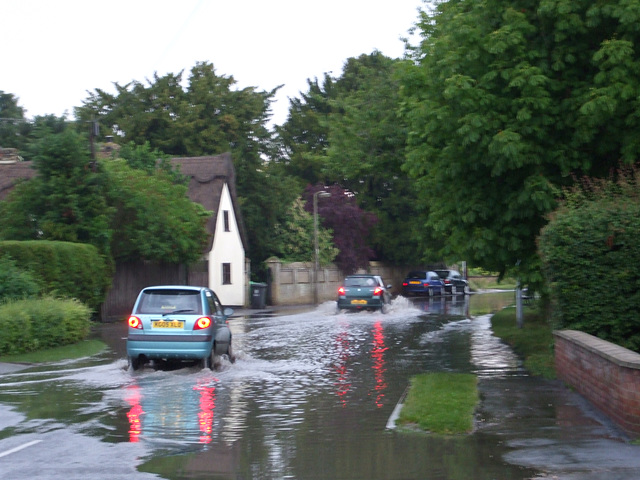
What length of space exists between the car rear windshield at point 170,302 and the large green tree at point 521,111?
548 centimetres

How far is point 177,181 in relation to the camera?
40.9m

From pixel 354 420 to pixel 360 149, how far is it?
17838 mm

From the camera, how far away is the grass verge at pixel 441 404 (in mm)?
9617

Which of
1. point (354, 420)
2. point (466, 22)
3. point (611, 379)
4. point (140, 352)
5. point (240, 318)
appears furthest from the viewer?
point (240, 318)

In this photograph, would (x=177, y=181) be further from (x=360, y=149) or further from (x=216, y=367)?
(x=216, y=367)

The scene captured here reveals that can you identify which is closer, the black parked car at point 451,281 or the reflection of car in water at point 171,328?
the reflection of car in water at point 171,328

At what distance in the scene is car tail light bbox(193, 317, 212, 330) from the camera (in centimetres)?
1505

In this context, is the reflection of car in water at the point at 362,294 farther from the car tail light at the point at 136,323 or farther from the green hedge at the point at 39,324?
the car tail light at the point at 136,323

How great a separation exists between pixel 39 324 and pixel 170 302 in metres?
5.32

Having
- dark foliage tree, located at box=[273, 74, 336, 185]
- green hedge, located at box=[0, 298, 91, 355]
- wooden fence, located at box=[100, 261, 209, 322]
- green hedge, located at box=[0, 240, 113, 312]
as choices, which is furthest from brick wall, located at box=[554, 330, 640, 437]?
dark foliage tree, located at box=[273, 74, 336, 185]

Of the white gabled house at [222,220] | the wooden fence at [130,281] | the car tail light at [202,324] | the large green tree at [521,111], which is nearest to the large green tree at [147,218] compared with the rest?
the wooden fence at [130,281]

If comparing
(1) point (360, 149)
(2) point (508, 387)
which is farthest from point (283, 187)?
(2) point (508, 387)

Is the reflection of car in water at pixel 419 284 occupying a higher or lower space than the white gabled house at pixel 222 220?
lower

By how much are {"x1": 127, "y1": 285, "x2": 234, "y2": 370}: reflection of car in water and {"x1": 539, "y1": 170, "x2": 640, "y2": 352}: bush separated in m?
6.06
